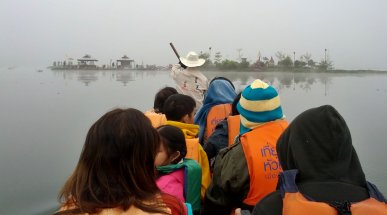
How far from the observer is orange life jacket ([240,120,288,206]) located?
1.65 metres

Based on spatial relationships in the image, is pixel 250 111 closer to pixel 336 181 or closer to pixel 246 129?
pixel 246 129

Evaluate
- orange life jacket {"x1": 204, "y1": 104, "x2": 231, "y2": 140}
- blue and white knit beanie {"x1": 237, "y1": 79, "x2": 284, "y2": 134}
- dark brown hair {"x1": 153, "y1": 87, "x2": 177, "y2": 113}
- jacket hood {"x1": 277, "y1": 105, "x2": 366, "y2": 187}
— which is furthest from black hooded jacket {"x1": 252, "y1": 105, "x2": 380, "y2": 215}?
dark brown hair {"x1": 153, "y1": 87, "x2": 177, "y2": 113}

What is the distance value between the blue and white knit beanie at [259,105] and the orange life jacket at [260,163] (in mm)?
90

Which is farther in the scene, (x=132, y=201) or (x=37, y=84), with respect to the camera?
(x=37, y=84)

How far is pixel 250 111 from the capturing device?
5.87 ft

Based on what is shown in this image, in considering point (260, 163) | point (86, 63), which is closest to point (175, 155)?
point (260, 163)

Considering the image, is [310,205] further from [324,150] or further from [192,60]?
[192,60]

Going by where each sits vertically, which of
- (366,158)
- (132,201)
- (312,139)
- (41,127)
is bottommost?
(366,158)

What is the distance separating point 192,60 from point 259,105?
2053 mm

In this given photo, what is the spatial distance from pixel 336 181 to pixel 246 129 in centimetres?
79

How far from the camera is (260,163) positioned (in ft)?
5.42

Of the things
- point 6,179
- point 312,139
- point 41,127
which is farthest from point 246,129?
point 41,127

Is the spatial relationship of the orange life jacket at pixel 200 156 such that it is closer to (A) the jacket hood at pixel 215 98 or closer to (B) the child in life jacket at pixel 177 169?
(B) the child in life jacket at pixel 177 169

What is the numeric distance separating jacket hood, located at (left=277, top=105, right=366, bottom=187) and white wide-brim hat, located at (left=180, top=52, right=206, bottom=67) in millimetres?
2601
